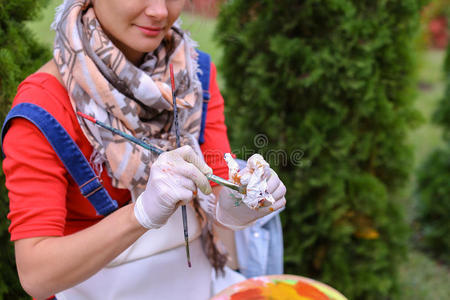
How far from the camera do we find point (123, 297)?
1225 millimetres

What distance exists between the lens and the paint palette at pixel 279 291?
118cm

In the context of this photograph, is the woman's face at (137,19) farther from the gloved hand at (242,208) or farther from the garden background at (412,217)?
the gloved hand at (242,208)

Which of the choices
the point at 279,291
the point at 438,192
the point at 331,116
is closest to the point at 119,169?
the point at 279,291

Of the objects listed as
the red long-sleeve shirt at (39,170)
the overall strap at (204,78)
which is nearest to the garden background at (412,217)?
the overall strap at (204,78)

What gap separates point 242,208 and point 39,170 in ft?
1.76

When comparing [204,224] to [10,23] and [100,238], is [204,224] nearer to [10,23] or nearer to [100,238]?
[100,238]

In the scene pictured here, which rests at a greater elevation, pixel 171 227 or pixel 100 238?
pixel 100 238

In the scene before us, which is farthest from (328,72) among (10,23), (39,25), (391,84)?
(39,25)

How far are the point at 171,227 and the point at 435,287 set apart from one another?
2.31 metres

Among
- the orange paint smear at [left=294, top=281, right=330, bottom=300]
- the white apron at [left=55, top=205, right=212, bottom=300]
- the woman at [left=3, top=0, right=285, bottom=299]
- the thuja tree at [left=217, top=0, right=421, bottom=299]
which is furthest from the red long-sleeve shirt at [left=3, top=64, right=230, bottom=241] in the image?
the thuja tree at [left=217, top=0, right=421, bottom=299]

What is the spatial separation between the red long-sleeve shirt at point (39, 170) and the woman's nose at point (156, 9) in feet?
1.02

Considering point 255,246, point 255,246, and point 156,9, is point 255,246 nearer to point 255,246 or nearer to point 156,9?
point 255,246

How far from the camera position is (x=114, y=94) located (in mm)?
1146

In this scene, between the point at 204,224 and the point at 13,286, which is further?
the point at 13,286
